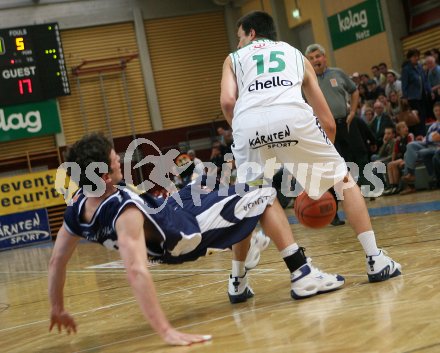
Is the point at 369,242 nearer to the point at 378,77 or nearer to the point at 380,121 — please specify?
the point at 380,121

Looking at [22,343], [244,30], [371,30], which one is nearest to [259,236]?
[244,30]

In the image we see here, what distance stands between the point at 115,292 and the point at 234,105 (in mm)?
1945

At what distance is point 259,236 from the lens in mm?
4930

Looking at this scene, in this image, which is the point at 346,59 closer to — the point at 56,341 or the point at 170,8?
the point at 170,8

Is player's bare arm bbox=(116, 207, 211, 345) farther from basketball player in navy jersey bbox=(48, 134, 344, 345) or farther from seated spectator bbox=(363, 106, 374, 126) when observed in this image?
seated spectator bbox=(363, 106, 374, 126)

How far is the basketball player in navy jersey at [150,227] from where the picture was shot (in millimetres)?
3420

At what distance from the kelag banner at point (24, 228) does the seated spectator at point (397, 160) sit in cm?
778

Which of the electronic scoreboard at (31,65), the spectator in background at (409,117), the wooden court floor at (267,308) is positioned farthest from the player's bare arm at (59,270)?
the electronic scoreboard at (31,65)

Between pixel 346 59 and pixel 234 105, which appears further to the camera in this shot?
pixel 346 59

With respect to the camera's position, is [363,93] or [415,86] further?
[363,93]

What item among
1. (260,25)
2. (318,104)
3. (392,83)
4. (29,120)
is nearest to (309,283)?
(318,104)

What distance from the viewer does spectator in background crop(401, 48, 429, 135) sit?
517 inches

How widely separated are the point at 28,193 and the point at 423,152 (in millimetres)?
8851

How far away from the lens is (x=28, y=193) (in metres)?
17.2
